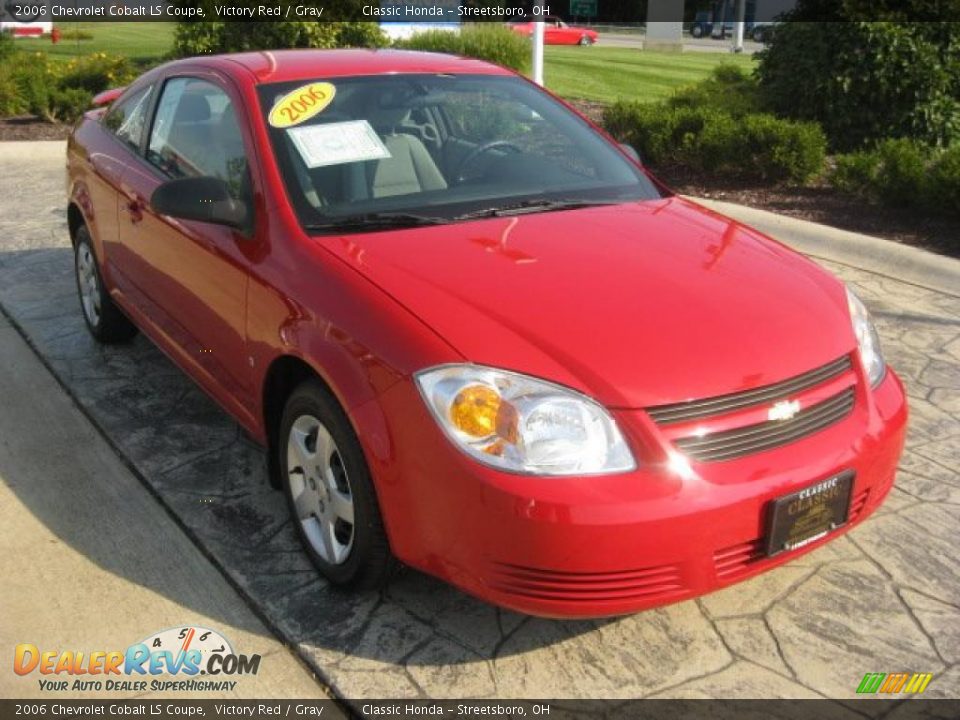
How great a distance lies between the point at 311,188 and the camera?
11.4ft

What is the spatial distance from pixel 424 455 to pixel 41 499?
199cm

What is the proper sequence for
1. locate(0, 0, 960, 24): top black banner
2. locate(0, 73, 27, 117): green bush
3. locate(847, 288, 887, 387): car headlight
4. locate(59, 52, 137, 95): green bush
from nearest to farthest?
locate(847, 288, 887, 387): car headlight, locate(0, 0, 960, 24): top black banner, locate(0, 73, 27, 117): green bush, locate(59, 52, 137, 95): green bush

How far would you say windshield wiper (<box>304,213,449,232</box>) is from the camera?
3.35 meters

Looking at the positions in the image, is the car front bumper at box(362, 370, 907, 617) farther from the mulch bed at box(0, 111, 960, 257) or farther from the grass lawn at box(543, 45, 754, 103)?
the grass lawn at box(543, 45, 754, 103)

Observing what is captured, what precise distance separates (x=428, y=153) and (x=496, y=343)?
1.34 metres

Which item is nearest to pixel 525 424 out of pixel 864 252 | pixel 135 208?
pixel 135 208

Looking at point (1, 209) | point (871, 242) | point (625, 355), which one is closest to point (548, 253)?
point (625, 355)

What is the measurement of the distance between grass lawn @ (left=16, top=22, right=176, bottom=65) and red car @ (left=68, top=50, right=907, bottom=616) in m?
18.3

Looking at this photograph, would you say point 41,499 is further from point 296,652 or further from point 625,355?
point 625,355

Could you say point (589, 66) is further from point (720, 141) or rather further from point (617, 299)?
point (617, 299)

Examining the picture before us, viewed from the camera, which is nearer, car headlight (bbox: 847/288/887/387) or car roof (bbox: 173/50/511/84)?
car headlight (bbox: 847/288/887/387)

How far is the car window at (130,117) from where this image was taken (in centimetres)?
473

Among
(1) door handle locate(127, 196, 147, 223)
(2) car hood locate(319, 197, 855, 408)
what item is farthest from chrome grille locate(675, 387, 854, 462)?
(1) door handle locate(127, 196, 147, 223)

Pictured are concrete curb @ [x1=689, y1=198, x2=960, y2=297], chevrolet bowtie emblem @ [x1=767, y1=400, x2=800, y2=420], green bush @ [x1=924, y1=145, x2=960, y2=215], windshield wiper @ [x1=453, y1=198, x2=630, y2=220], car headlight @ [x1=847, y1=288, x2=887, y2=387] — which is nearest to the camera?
chevrolet bowtie emblem @ [x1=767, y1=400, x2=800, y2=420]
